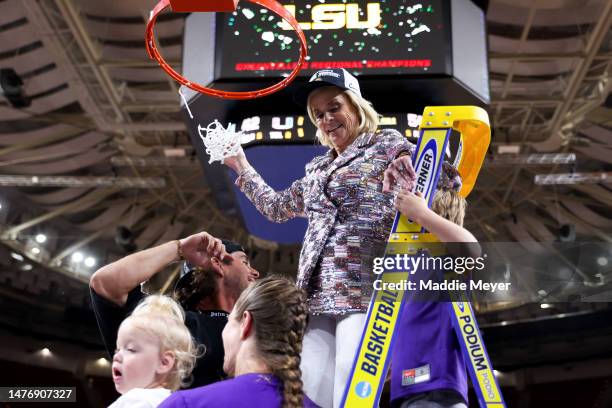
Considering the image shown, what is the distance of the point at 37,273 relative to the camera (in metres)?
13.0

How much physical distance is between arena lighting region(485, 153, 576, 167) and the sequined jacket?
28.3 feet

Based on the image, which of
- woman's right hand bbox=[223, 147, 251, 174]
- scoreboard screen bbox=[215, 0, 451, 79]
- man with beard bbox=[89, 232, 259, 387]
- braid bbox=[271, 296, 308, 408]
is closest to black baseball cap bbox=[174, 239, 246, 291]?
man with beard bbox=[89, 232, 259, 387]

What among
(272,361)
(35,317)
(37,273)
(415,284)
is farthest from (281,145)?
(37,273)

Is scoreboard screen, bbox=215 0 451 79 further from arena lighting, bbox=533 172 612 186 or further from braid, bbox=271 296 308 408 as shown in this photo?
arena lighting, bbox=533 172 612 186

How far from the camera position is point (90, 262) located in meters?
14.6

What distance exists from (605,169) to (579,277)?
1058cm

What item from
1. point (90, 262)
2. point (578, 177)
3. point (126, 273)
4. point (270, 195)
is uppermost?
point (90, 262)

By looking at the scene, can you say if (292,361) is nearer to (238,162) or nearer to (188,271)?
(188,271)

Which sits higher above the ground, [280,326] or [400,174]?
[400,174]

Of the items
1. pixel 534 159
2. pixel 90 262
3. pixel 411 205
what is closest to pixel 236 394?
pixel 411 205

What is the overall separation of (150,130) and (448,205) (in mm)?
8720

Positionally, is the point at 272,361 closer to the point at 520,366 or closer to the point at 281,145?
the point at 281,145

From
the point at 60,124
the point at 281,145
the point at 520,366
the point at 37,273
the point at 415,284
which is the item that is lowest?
the point at 415,284

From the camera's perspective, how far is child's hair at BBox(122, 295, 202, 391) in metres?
2.00
